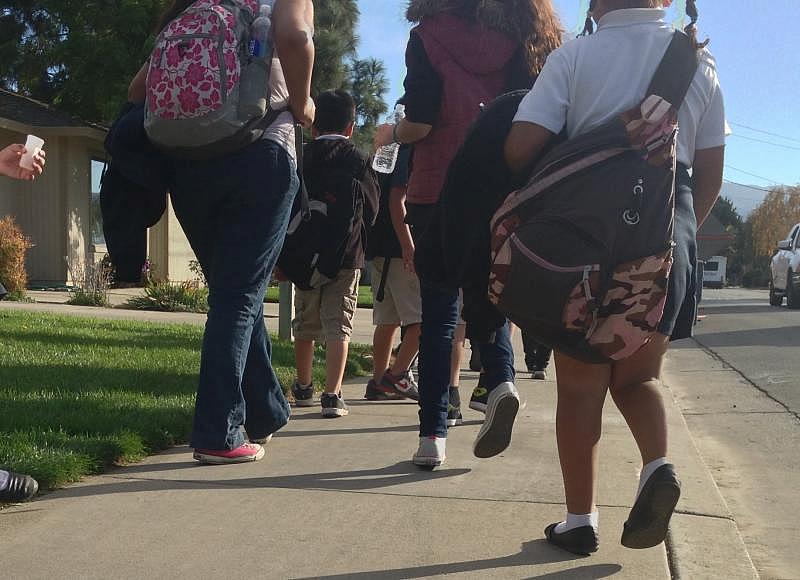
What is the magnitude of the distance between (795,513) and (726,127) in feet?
5.84

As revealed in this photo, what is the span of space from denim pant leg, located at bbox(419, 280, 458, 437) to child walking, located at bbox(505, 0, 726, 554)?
0.99 meters

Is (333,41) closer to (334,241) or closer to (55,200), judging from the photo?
(55,200)

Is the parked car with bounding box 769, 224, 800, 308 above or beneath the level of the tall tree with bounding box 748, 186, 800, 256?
beneath

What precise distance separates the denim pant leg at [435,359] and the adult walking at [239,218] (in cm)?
67

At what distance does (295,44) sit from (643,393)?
1.79m

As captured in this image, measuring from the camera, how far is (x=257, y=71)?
3.53 meters

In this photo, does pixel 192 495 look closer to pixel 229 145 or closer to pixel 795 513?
pixel 229 145

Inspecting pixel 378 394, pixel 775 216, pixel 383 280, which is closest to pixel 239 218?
pixel 383 280

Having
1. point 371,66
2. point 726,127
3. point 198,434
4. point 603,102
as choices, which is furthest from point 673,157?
point 371,66

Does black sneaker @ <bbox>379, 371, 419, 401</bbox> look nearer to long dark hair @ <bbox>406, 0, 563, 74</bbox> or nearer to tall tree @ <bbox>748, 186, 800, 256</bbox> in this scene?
long dark hair @ <bbox>406, 0, 563, 74</bbox>

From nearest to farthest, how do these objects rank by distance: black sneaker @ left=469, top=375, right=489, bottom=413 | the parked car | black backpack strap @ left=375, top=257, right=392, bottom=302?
black sneaker @ left=469, top=375, right=489, bottom=413
black backpack strap @ left=375, top=257, right=392, bottom=302
the parked car

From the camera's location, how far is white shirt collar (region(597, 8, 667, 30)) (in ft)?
9.39

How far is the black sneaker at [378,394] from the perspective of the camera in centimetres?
582

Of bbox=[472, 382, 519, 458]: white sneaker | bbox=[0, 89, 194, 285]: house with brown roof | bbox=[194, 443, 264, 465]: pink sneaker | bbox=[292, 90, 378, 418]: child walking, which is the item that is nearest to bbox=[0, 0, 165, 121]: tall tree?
bbox=[0, 89, 194, 285]: house with brown roof
